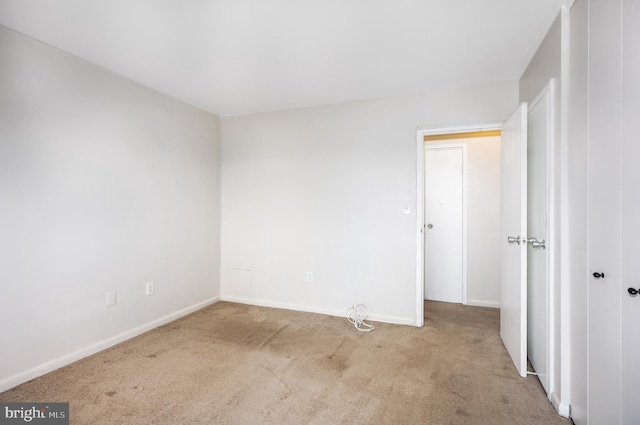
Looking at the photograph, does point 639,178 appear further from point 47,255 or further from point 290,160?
point 47,255

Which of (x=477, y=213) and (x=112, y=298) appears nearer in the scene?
(x=112, y=298)

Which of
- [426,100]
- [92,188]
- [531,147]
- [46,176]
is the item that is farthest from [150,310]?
[531,147]

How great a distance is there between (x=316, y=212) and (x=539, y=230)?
215 centimetres

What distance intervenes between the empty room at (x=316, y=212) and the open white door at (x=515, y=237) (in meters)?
0.03

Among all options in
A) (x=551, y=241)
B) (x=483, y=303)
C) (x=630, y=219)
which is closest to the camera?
(x=630, y=219)

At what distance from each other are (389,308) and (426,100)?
2.24m

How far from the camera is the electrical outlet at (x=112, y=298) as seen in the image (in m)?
2.67

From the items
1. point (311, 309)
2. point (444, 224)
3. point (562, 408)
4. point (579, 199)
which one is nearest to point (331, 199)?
point (311, 309)

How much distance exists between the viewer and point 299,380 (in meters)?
2.16

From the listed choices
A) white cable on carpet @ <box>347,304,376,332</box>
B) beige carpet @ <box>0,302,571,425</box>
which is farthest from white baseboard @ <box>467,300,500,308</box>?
white cable on carpet @ <box>347,304,376,332</box>

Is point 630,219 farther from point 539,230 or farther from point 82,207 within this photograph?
point 82,207

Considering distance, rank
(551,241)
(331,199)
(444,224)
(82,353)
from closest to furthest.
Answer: (551,241) → (82,353) → (331,199) → (444,224)

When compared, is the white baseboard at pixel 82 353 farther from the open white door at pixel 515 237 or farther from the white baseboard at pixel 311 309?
the open white door at pixel 515 237

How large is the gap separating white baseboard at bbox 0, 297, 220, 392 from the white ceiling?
236 centimetres
